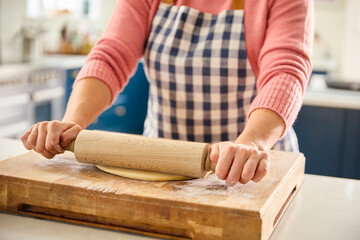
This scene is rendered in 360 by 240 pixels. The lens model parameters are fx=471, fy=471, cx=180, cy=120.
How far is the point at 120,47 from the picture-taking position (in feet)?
3.77

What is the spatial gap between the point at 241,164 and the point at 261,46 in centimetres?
48

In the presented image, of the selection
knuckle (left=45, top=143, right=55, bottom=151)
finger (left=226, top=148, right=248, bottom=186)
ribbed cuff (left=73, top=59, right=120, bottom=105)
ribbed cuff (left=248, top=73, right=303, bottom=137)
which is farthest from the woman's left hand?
ribbed cuff (left=73, top=59, right=120, bottom=105)

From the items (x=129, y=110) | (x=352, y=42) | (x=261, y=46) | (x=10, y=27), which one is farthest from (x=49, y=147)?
(x=352, y=42)

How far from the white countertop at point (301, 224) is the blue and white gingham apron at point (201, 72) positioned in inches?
14.7

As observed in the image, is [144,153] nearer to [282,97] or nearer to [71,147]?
[71,147]

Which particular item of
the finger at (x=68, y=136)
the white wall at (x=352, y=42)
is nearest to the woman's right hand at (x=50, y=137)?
the finger at (x=68, y=136)

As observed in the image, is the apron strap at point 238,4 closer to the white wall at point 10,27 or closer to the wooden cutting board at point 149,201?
the wooden cutting board at point 149,201

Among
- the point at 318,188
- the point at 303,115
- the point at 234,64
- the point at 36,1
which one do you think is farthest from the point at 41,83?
the point at 318,188

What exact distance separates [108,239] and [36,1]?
3287 millimetres

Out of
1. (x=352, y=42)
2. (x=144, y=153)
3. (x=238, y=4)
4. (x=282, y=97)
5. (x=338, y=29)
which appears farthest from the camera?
(x=338, y=29)

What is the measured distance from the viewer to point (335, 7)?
4.42m

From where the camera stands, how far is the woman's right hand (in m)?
0.83

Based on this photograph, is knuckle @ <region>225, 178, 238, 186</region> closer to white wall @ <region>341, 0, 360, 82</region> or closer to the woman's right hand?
the woman's right hand

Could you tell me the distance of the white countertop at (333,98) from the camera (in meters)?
2.12
